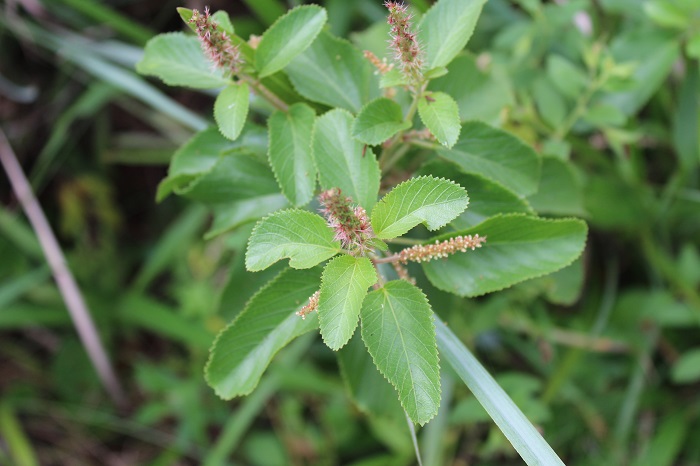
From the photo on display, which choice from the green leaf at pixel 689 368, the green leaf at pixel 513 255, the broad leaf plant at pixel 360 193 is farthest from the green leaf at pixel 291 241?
the green leaf at pixel 689 368

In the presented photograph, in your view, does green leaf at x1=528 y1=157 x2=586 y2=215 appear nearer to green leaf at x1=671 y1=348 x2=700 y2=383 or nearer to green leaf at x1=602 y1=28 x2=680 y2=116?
green leaf at x1=602 y1=28 x2=680 y2=116

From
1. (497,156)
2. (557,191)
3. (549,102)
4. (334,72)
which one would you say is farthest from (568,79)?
(334,72)

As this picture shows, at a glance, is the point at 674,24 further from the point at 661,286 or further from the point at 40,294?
the point at 40,294

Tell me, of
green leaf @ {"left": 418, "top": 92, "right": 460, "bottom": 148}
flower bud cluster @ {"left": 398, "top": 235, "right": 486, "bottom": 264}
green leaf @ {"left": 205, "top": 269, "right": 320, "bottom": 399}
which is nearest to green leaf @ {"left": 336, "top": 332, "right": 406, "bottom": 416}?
green leaf @ {"left": 205, "top": 269, "right": 320, "bottom": 399}

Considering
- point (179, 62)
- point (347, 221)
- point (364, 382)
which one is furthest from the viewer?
point (364, 382)

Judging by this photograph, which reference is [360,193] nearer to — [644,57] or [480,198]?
[480,198]
